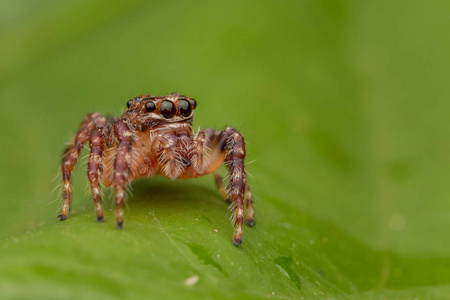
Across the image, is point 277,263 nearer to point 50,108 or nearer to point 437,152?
point 437,152

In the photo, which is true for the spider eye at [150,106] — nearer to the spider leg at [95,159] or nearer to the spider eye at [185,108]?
the spider eye at [185,108]

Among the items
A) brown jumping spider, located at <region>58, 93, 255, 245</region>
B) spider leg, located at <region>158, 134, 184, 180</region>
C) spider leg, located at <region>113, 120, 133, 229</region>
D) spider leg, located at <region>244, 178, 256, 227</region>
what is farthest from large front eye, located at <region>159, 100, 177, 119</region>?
spider leg, located at <region>244, 178, 256, 227</region>

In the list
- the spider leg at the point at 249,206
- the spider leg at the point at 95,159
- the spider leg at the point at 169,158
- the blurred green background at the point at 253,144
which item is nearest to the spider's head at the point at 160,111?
the spider leg at the point at 169,158

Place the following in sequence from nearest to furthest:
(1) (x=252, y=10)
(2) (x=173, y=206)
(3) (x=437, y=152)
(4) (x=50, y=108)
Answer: (2) (x=173, y=206) < (3) (x=437, y=152) < (4) (x=50, y=108) < (1) (x=252, y=10)

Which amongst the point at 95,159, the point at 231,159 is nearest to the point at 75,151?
the point at 95,159

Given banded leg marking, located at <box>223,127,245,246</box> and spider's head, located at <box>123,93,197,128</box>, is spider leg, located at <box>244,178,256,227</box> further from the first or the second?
spider's head, located at <box>123,93,197,128</box>

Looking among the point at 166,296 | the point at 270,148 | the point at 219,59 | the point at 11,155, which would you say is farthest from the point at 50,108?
the point at 166,296

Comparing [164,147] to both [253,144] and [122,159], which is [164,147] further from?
[253,144]
